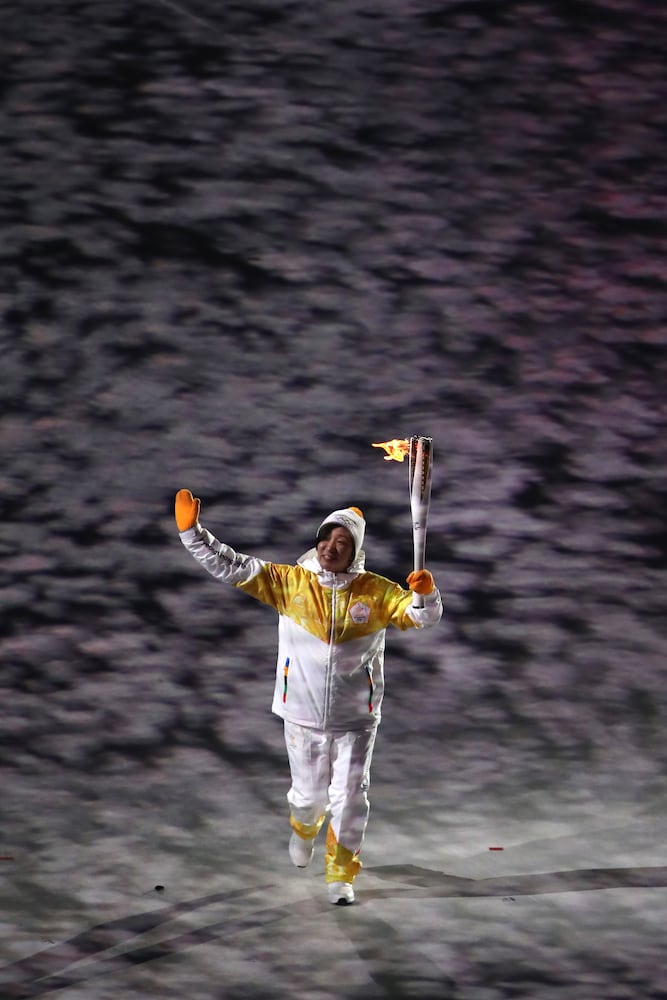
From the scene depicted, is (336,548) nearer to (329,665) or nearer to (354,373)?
(329,665)

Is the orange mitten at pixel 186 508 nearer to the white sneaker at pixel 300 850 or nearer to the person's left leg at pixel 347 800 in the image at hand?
the person's left leg at pixel 347 800

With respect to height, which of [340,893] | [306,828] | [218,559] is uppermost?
[218,559]

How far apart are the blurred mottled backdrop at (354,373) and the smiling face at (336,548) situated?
3.23 feet

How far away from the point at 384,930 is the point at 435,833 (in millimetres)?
786

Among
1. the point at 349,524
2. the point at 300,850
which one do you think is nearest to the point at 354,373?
the point at 349,524

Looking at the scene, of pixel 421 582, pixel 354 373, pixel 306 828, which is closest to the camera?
pixel 421 582

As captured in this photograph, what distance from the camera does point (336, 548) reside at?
11.3ft

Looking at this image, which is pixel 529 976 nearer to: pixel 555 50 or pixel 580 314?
pixel 580 314

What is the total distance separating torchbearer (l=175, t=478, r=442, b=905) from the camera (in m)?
3.47

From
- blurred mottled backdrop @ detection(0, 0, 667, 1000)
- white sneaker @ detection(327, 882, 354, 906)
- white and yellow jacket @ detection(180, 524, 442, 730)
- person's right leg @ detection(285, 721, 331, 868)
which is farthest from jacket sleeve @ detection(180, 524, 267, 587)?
blurred mottled backdrop @ detection(0, 0, 667, 1000)

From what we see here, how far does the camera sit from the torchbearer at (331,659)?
3.47 meters

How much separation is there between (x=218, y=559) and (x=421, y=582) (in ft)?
1.76

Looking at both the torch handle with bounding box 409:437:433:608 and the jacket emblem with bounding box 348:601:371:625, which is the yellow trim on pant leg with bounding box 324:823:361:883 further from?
the torch handle with bounding box 409:437:433:608

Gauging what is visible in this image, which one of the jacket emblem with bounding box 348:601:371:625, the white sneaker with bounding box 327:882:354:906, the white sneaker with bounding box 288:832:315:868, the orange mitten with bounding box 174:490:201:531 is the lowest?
the white sneaker with bounding box 327:882:354:906
